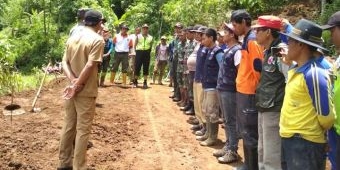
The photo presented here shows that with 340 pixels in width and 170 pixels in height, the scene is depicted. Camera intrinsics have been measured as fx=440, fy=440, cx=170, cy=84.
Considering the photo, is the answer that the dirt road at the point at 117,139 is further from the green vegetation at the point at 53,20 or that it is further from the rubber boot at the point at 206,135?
the green vegetation at the point at 53,20

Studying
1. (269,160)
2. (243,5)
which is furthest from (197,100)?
(243,5)

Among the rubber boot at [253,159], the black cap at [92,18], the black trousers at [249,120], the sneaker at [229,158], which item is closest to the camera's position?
the black trousers at [249,120]

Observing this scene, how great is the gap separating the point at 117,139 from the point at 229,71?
235cm

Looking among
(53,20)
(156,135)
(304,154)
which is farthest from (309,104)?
(53,20)

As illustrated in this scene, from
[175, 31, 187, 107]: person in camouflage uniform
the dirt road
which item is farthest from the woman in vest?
the dirt road

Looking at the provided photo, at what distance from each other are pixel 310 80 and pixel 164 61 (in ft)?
35.2

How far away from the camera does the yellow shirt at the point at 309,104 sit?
11.1ft

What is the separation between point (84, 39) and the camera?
5.18 metres

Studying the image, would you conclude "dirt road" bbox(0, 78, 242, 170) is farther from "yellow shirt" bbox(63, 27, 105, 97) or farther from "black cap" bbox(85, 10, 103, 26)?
"black cap" bbox(85, 10, 103, 26)

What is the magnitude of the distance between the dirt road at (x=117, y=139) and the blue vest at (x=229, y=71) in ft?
3.66

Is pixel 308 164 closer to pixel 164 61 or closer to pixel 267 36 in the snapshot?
pixel 267 36

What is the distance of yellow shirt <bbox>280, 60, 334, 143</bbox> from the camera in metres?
3.38

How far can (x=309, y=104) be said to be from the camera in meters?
3.48

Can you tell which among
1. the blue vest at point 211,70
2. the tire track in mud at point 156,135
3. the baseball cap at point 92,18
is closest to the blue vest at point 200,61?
the blue vest at point 211,70
